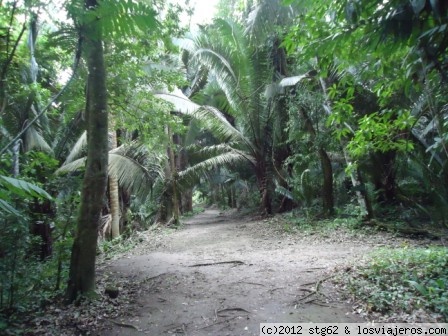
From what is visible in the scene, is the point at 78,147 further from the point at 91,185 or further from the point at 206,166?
the point at 91,185

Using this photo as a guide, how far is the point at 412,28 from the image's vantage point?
6.95ft

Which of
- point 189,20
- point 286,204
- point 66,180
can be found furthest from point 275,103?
point 66,180

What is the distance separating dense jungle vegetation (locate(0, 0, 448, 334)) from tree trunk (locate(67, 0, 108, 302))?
0.02 m

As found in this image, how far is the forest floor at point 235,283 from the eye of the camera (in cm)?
349

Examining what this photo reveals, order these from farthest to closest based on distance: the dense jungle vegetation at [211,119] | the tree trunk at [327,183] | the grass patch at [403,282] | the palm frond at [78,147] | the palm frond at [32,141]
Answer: the tree trunk at [327,183] < the palm frond at [78,147] < the palm frond at [32,141] < the grass patch at [403,282] < the dense jungle vegetation at [211,119]

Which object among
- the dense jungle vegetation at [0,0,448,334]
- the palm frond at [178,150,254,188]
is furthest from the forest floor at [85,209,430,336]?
the palm frond at [178,150,254,188]

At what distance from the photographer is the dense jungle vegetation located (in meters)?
3.03

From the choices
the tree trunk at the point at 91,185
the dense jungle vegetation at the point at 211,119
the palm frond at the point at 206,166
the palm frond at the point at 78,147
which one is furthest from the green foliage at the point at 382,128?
the palm frond at the point at 206,166

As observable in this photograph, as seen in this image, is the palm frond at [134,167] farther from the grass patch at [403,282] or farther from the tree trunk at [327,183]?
the grass patch at [403,282]

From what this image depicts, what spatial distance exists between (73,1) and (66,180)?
240 centimetres

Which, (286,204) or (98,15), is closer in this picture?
(98,15)

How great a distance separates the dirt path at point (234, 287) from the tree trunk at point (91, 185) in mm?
851

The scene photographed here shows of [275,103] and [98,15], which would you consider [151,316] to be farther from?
[275,103]

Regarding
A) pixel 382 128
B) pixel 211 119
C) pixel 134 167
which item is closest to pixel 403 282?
pixel 382 128
